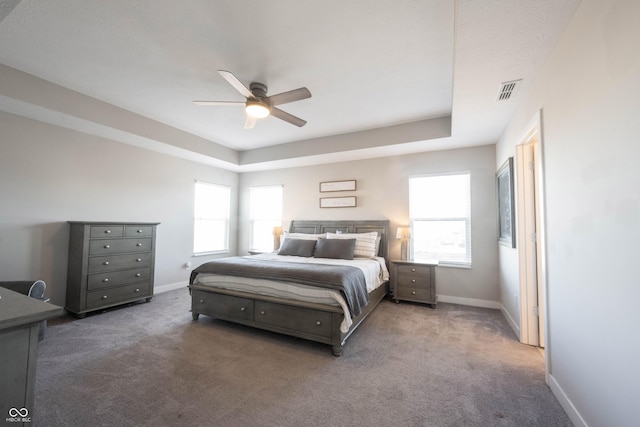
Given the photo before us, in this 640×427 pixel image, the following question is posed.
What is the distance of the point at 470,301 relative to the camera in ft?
12.8

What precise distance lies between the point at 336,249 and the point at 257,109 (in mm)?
2249

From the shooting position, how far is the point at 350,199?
15.9ft

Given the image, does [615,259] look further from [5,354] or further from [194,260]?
[194,260]

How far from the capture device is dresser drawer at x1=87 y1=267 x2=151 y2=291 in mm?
3321

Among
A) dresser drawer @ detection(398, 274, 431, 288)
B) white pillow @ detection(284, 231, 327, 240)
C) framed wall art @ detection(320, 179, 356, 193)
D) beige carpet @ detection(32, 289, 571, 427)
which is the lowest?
beige carpet @ detection(32, 289, 571, 427)

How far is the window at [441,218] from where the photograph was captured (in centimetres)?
404

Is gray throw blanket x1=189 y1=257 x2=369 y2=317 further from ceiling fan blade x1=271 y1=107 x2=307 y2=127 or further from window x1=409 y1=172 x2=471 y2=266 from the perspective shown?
window x1=409 y1=172 x2=471 y2=266

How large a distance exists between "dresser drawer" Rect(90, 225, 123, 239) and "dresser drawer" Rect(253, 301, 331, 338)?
2.36 metres

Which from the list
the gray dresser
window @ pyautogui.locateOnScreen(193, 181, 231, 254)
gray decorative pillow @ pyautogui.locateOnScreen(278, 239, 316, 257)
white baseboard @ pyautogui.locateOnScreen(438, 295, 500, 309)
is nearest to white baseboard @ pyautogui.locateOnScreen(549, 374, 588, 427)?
white baseboard @ pyautogui.locateOnScreen(438, 295, 500, 309)

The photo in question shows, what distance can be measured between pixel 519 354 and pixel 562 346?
0.83 meters

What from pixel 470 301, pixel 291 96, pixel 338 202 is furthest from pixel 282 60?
pixel 470 301

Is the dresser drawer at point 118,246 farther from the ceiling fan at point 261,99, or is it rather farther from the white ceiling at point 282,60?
the ceiling fan at point 261,99

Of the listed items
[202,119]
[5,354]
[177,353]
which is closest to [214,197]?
[202,119]

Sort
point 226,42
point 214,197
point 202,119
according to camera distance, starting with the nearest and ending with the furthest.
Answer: point 226,42, point 202,119, point 214,197
